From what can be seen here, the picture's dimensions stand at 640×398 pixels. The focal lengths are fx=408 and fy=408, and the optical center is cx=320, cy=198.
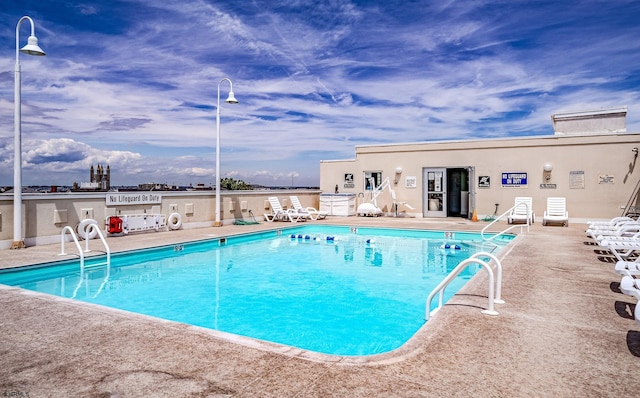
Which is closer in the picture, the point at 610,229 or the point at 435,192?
the point at 610,229

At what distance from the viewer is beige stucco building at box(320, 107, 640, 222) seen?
13461 mm

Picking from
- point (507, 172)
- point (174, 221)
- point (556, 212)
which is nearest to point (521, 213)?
point (556, 212)

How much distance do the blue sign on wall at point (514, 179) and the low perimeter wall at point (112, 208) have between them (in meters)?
8.59

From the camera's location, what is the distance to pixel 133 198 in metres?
10.6

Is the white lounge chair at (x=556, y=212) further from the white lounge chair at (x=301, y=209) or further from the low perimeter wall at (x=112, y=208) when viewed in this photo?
the low perimeter wall at (x=112, y=208)

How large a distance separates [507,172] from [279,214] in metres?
8.44

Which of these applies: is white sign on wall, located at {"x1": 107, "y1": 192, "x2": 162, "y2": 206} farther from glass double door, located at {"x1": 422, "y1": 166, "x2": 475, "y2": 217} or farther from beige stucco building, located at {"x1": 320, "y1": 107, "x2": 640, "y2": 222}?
glass double door, located at {"x1": 422, "y1": 166, "x2": 475, "y2": 217}

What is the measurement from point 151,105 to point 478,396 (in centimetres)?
1890

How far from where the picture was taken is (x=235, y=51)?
58.3 ft

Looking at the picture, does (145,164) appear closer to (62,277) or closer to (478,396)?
(62,277)

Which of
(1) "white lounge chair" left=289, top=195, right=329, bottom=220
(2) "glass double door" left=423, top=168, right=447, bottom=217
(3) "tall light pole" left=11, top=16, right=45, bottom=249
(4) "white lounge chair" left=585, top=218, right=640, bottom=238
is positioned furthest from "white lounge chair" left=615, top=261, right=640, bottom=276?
(2) "glass double door" left=423, top=168, right=447, bottom=217

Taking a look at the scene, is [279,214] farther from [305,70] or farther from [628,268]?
[628,268]

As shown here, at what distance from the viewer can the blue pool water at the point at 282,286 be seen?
4848 mm

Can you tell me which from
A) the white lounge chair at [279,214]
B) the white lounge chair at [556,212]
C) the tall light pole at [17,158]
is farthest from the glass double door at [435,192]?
the tall light pole at [17,158]
